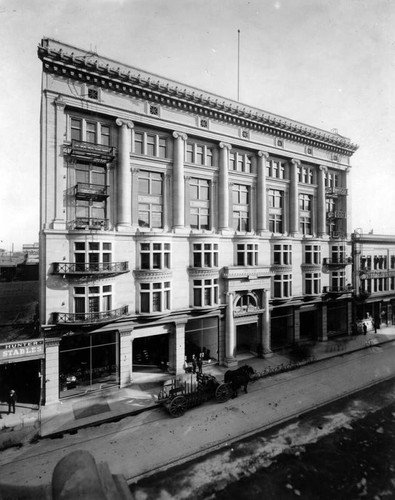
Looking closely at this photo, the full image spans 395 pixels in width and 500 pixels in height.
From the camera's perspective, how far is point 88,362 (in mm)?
19875

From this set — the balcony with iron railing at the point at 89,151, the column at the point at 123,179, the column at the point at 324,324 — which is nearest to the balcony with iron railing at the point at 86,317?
the column at the point at 123,179

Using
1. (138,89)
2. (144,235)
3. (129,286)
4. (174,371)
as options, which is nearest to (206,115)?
(138,89)

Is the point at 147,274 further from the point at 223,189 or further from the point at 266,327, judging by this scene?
the point at 266,327

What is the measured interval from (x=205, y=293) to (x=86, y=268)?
9752 millimetres

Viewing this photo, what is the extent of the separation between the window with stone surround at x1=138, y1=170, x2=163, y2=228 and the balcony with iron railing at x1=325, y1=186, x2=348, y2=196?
20091 millimetres

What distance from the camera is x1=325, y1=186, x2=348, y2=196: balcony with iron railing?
32469 millimetres

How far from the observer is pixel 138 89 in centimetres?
2170

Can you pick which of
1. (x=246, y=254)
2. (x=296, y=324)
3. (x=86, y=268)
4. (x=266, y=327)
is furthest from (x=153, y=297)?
(x=296, y=324)

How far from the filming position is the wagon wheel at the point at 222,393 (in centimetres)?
1714

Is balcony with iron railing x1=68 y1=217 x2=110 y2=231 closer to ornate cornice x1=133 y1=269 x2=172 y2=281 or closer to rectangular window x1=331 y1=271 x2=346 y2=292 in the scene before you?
ornate cornice x1=133 y1=269 x2=172 y2=281

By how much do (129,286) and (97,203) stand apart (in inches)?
262

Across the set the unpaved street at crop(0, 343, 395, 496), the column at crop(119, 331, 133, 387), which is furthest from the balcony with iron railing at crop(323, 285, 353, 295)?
the column at crop(119, 331, 133, 387)

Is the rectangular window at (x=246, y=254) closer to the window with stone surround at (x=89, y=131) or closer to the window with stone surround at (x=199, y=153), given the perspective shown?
the window with stone surround at (x=199, y=153)

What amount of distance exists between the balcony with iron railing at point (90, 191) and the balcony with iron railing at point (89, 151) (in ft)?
6.14
